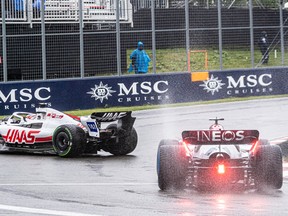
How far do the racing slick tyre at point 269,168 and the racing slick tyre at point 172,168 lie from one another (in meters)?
0.99

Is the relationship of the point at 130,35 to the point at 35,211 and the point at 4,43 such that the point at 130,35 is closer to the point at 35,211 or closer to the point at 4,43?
the point at 4,43

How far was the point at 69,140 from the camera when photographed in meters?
17.1

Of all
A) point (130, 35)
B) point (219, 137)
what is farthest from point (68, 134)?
point (130, 35)

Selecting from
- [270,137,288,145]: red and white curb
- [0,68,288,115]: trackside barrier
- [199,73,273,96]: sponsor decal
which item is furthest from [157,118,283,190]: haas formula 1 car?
[199,73,273,96]: sponsor decal

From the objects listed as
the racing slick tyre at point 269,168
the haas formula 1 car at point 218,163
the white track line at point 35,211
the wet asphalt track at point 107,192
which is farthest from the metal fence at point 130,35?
the white track line at point 35,211

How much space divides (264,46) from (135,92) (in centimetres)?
638

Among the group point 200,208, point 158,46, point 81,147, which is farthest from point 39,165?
point 158,46

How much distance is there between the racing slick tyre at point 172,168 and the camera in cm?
1225

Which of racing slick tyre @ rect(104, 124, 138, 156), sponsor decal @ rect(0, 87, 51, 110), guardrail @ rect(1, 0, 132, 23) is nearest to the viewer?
racing slick tyre @ rect(104, 124, 138, 156)

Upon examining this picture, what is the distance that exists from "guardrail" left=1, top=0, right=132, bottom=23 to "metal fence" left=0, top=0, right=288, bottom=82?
33 mm

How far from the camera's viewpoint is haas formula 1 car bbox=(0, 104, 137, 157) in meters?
17.1

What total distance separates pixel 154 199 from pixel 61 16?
2072cm

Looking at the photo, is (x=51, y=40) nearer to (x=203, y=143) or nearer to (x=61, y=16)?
(x=61, y=16)

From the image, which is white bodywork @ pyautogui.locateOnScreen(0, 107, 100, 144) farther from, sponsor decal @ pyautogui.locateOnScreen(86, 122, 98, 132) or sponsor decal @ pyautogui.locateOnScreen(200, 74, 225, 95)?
sponsor decal @ pyautogui.locateOnScreen(200, 74, 225, 95)
